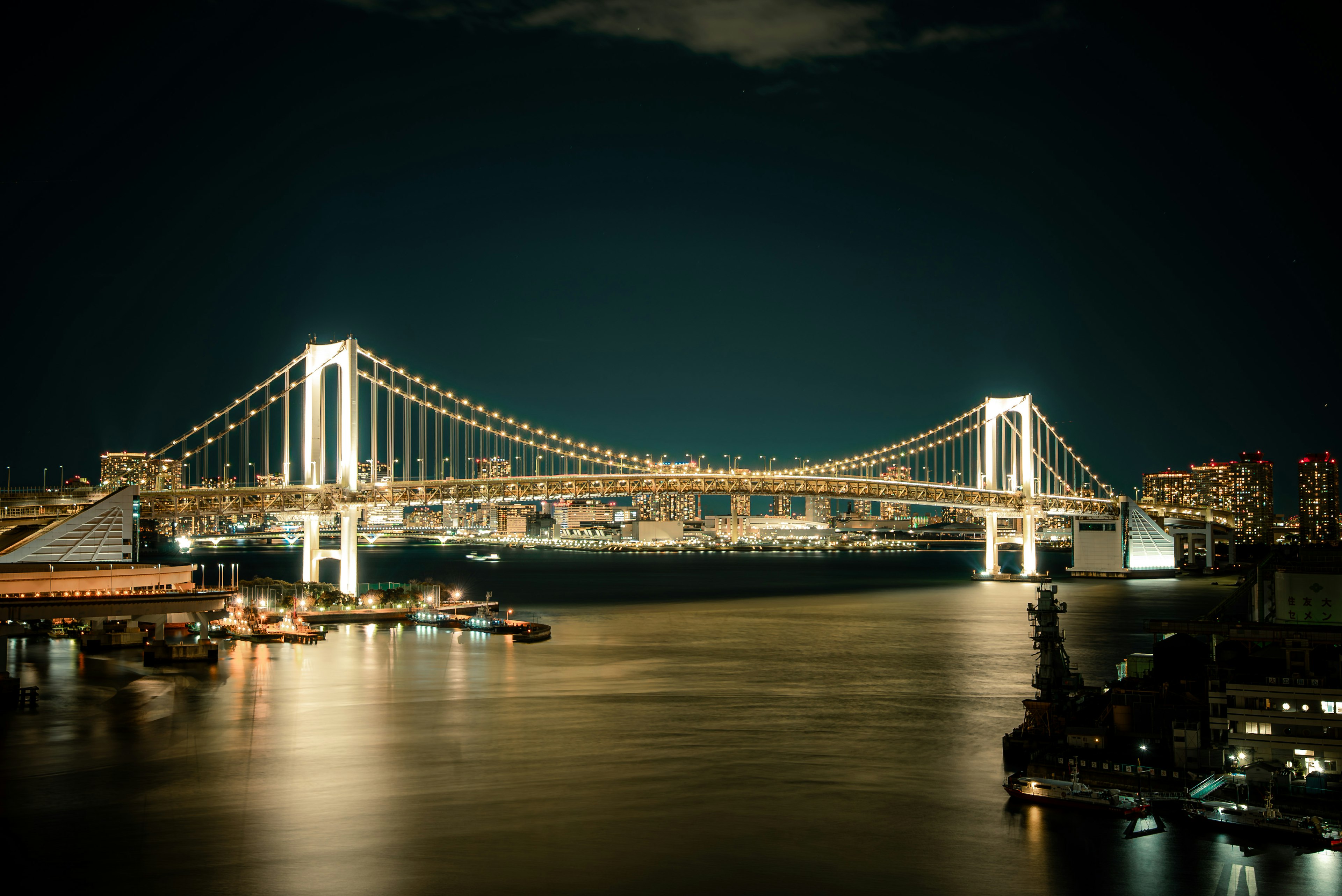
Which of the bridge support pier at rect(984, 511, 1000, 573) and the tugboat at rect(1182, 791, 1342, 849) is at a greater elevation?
the bridge support pier at rect(984, 511, 1000, 573)

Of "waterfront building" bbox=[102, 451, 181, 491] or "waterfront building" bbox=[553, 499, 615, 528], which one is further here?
"waterfront building" bbox=[553, 499, 615, 528]

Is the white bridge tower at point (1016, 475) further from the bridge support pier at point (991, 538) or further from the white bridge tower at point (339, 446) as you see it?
the white bridge tower at point (339, 446)

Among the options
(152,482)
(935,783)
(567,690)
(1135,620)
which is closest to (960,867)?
(935,783)

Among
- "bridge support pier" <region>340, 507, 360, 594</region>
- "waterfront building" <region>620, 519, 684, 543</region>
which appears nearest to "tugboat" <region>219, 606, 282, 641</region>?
"bridge support pier" <region>340, 507, 360, 594</region>

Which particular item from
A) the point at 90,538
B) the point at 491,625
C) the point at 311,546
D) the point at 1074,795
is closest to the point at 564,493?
the point at 491,625

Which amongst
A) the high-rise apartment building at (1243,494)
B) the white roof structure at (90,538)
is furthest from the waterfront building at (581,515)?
the white roof structure at (90,538)

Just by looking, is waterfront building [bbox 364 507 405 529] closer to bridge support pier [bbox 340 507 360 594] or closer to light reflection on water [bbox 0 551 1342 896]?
bridge support pier [bbox 340 507 360 594]

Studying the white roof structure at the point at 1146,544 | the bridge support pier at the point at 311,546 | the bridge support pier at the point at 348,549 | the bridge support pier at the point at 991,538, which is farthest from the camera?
the white roof structure at the point at 1146,544

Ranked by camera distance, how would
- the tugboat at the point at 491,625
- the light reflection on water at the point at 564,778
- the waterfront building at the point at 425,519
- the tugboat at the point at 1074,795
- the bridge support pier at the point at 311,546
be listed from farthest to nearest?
the waterfront building at the point at 425,519 < the bridge support pier at the point at 311,546 < the tugboat at the point at 491,625 < the tugboat at the point at 1074,795 < the light reflection on water at the point at 564,778
